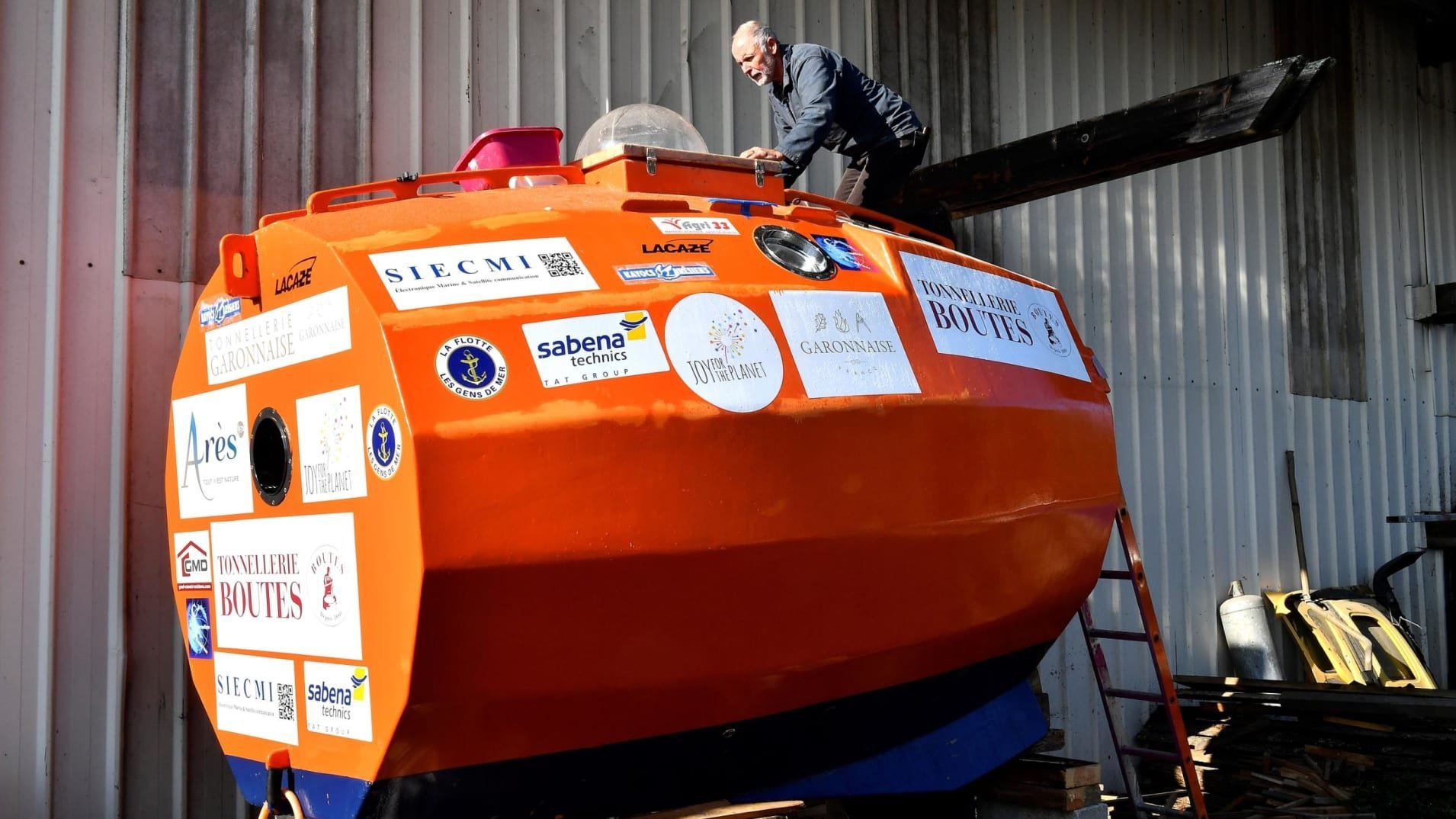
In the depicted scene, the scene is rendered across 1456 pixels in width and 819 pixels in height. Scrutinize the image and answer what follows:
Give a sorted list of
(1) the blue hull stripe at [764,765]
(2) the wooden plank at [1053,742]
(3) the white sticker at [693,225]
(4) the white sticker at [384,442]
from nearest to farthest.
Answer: (4) the white sticker at [384,442] → (1) the blue hull stripe at [764,765] → (3) the white sticker at [693,225] → (2) the wooden plank at [1053,742]

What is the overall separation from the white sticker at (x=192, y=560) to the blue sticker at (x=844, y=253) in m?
1.80

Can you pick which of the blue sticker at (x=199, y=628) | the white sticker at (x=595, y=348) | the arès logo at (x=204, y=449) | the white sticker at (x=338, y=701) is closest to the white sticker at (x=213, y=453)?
the arès logo at (x=204, y=449)

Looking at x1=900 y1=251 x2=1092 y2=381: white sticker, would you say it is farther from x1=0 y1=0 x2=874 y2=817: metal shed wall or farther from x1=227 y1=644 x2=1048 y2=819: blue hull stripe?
x1=0 y1=0 x2=874 y2=817: metal shed wall

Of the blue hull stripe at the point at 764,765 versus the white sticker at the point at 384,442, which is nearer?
the white sticker at the point at 384,442

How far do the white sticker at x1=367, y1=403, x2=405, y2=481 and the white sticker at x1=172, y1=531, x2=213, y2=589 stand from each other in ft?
3.27

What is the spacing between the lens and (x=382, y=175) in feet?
16.5

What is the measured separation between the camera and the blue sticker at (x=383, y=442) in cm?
253

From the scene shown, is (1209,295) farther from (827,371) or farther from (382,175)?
(827,371)

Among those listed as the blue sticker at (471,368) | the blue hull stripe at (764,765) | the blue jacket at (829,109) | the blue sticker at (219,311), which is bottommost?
the blue hull stripe at (764,765)

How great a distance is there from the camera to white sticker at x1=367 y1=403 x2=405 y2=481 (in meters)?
2.52

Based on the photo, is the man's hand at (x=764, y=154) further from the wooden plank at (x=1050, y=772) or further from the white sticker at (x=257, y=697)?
the wooden plank at (x=1050, y=772)

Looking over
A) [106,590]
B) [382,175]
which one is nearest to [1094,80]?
[382,175]

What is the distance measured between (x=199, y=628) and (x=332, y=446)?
1050mm

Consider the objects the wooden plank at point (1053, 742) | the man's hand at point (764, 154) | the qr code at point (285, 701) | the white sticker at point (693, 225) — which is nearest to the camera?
the qr code at point (285, 701)
